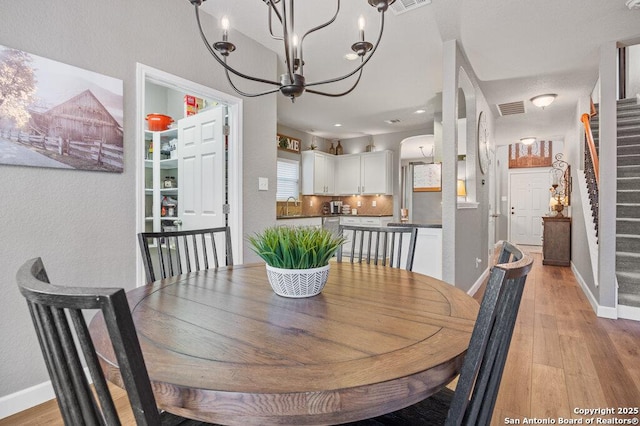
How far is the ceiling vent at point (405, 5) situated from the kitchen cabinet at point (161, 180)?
2523 millimetres

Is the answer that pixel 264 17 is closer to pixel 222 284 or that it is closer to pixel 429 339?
pixel 222 284

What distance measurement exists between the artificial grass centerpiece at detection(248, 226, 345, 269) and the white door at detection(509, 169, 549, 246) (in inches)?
368

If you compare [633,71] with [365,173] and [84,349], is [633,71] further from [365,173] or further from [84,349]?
[84,349]

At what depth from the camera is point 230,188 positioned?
2988 millimetres

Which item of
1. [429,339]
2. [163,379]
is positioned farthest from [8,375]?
[429,339]

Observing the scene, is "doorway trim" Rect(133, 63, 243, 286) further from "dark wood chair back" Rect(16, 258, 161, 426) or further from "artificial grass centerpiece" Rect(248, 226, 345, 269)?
"dark wood chair back" Rect(16, 258, 161, 426)

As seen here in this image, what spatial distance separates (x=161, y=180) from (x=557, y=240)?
6.51 meters

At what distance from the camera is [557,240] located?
6008mm

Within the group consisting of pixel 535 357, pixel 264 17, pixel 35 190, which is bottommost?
pixel 535 357

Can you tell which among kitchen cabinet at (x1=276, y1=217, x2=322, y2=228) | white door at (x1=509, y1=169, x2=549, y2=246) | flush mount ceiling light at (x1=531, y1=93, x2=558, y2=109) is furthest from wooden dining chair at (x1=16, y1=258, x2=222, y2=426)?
white door at (x1=509, y1=169, x2=549, y2=246)

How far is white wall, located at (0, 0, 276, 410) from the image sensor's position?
1.72 m

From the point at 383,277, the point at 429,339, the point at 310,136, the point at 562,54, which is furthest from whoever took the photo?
the point at 310,136

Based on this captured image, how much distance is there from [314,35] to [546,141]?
318 inches

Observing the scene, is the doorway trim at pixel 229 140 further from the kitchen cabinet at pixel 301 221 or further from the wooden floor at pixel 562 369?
the kitchen cabinet at pixel 301 221
